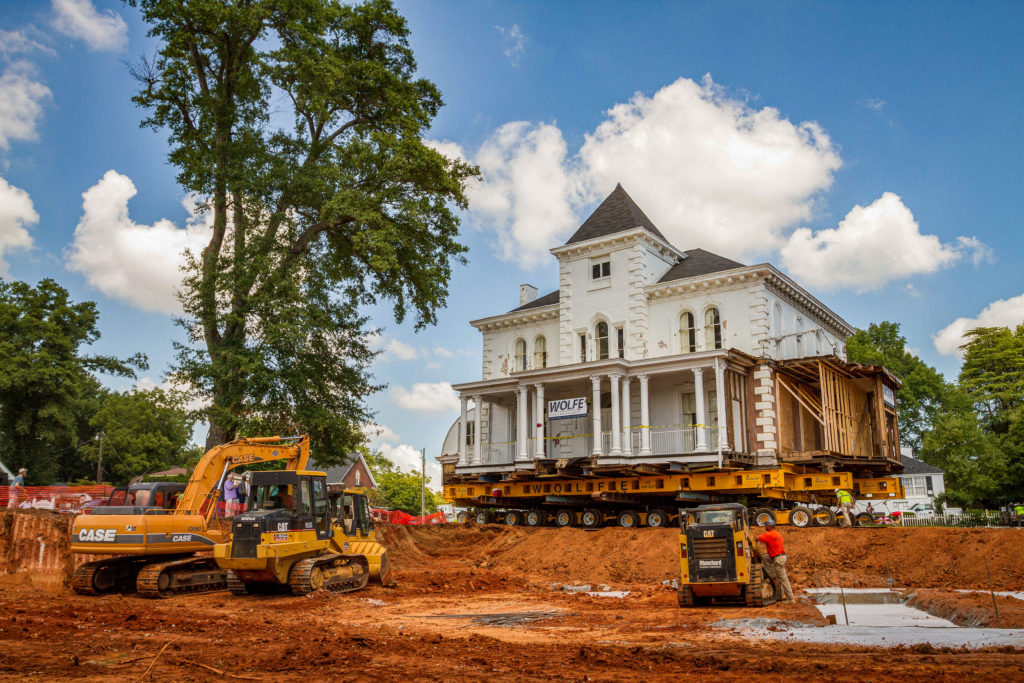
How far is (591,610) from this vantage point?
52.7ft

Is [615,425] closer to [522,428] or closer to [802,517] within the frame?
[522,428]

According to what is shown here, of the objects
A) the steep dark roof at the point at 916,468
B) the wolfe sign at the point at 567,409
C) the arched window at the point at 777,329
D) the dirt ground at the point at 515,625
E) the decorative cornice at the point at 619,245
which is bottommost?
the dirt ground at the point at 515,625

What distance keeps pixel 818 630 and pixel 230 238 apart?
23.9m

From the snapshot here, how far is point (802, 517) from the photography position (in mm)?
25906

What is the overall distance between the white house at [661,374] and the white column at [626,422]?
52mm

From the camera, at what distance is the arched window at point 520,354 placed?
3788cm

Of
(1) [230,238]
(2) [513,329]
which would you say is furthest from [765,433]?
(1) [230,238]

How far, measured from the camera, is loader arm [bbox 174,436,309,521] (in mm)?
18312

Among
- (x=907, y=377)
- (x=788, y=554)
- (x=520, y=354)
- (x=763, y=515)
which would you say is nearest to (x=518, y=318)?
(x=520, y=354)

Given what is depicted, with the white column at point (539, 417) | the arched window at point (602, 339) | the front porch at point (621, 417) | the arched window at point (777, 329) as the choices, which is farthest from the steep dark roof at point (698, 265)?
the white column at point (539, 417)

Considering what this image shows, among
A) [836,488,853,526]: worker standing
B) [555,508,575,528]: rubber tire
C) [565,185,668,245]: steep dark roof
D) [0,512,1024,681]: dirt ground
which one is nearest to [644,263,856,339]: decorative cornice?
[565,185,668,245]: steep dark roof

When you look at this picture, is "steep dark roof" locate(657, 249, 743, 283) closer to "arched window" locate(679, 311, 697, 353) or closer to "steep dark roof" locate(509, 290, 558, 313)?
"arched window" locate(679, 311, 697, 353)

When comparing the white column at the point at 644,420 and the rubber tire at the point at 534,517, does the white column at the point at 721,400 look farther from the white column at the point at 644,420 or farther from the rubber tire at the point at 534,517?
the rubber tire at the point at 534,517

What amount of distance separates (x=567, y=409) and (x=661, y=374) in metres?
3.98
